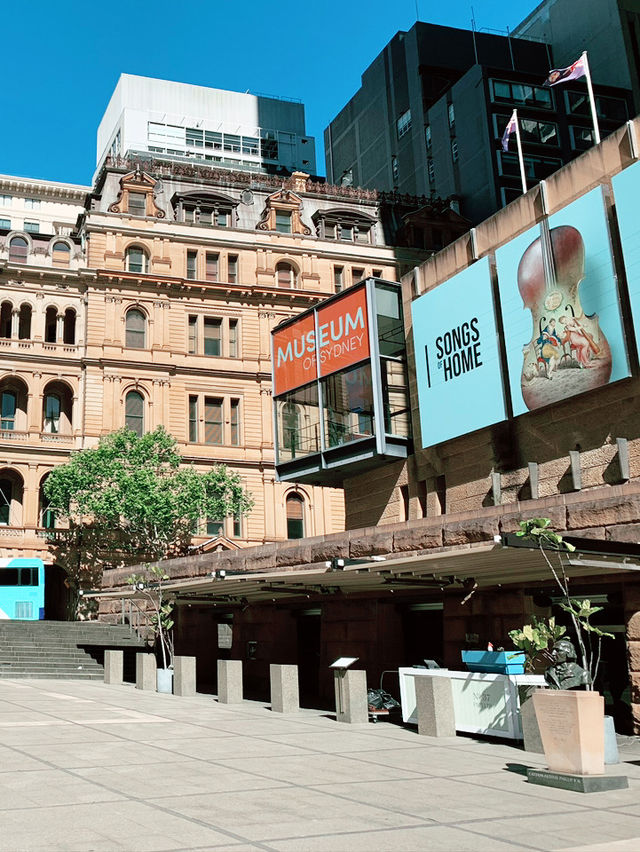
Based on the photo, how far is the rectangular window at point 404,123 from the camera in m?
78.0

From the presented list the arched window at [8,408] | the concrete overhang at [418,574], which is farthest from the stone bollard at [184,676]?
the arched window at [8,408]

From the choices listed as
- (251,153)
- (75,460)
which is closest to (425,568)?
(75,460)

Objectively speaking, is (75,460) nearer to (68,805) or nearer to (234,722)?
(234,722)

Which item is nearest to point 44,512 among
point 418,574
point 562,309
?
point 562,309

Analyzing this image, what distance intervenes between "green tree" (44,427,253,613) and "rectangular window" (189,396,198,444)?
3511mm

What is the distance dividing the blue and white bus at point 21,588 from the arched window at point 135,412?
35.5 feet

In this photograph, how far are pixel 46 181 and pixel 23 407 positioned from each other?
5216cm

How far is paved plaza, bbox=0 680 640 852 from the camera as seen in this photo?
29.7ft

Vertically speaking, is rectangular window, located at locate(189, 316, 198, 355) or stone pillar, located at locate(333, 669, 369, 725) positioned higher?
rectangular window, located at locate(189, 316, 198, 355)

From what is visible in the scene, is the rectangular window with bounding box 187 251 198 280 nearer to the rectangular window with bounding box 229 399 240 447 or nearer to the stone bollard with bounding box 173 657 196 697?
the rectangular window with bounding box 229 399 240 447

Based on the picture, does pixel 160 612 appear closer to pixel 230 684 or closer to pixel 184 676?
pixel 184 676

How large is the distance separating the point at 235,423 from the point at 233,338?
18.0ft

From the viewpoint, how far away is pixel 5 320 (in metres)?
56.4

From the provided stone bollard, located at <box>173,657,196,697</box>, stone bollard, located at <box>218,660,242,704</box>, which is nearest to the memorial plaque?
stone bollard, located at <box>218,660,242,704</box>
